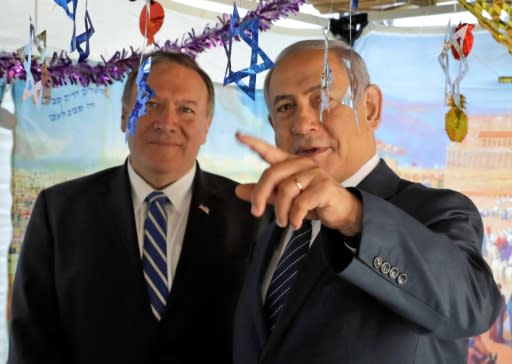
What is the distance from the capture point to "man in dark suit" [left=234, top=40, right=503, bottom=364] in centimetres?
70

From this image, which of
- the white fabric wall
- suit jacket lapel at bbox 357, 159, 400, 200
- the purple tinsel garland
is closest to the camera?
suit jacket lapel at bbox 357, 159, 400, 200

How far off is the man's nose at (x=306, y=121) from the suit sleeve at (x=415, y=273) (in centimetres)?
40

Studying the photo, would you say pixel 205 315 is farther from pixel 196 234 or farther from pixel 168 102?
pixel 168 102

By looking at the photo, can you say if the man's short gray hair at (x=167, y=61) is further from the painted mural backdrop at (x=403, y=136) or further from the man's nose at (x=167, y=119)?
the painted mural backdrop at (x=403, y=136)

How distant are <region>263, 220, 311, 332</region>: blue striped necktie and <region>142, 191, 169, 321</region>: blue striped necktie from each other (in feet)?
1.36

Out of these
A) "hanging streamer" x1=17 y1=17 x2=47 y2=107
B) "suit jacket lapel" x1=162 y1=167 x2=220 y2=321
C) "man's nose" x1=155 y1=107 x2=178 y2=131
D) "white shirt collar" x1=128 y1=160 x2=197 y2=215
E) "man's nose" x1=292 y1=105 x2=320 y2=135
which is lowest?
"suit jacket lapel" x1=162 y1=167 x2=220 y2=321

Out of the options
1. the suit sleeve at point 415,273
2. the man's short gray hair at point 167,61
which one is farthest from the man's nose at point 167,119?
the suit sleeve at point 415,273

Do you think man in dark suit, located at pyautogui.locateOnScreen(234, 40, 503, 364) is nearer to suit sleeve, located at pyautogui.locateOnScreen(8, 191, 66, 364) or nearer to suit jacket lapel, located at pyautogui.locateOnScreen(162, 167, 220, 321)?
suit jacket lapel, located at pyautogui.locateOnScreen(162, 167, 220, 321)

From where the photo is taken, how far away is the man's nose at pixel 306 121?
110 cm

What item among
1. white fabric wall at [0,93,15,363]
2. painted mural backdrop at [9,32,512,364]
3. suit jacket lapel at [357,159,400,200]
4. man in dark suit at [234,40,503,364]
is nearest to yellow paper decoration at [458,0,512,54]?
man in dark suit at [234,40,503,364]

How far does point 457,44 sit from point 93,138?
1.32 metres

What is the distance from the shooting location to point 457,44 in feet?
4.38

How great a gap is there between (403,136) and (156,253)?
1.26 meters

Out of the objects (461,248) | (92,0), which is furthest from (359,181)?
(92,0)
